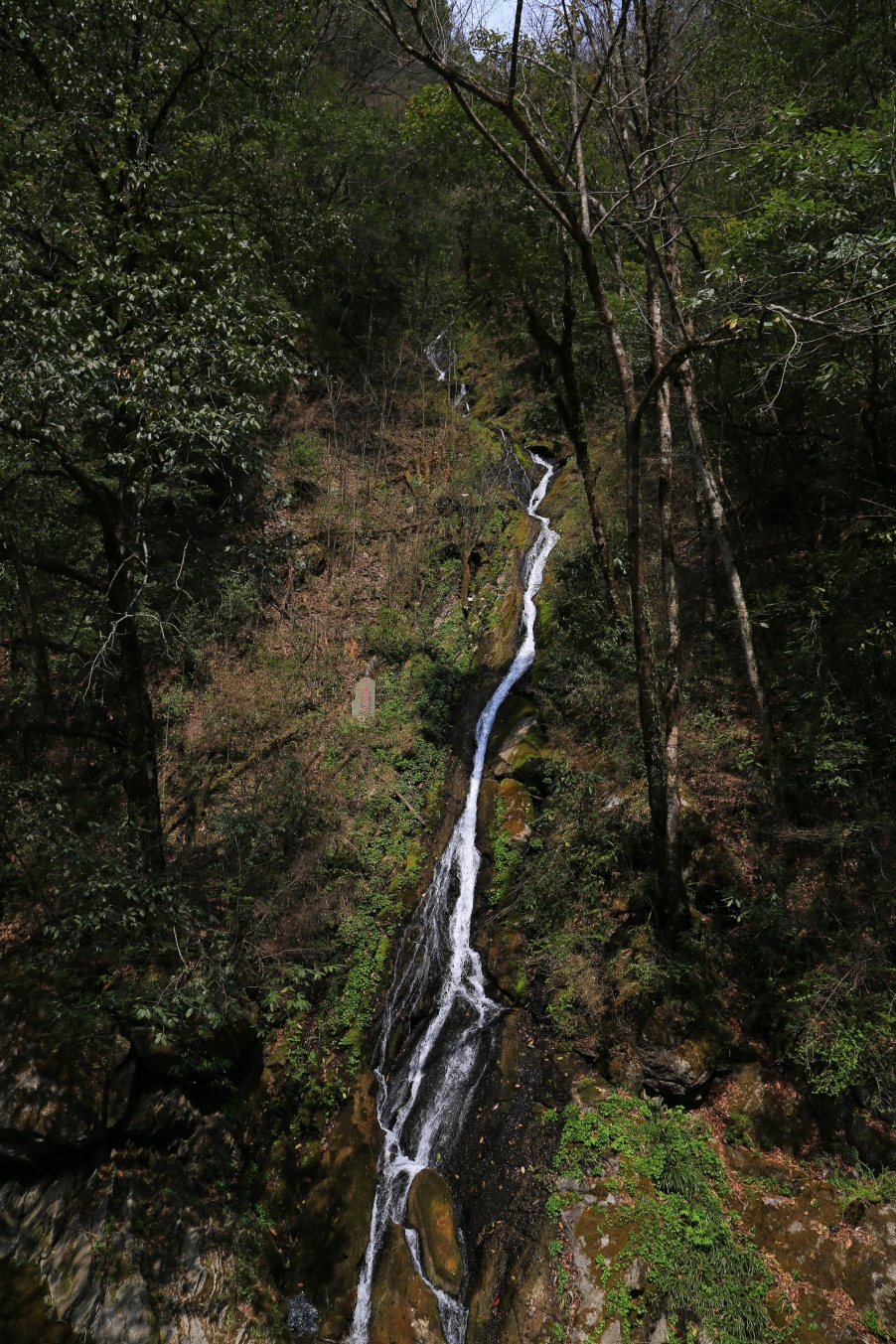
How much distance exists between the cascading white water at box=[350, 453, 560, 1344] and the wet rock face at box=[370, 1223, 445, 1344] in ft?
0.29

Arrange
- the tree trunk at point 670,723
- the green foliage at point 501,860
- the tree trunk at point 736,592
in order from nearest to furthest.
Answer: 1. the tree trunk at point 670,723
2. the tree trunk at point 736,592
3. the green foliage at point 501,860

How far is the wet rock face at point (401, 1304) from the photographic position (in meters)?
6.53

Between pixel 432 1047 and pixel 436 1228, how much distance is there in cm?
197

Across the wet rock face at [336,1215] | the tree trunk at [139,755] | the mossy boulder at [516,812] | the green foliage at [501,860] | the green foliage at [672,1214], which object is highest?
the tree trunk at [139,755]

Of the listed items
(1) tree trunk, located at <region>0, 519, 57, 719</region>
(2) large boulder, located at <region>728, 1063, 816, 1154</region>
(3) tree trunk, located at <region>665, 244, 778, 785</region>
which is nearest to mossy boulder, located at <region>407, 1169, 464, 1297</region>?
(2) large boulder, located at <region>728, 1063, 816, 1154</region>

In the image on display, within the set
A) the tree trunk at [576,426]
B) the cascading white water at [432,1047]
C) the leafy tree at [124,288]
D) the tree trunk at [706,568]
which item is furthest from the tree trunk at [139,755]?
the tree trunk at [706,568]

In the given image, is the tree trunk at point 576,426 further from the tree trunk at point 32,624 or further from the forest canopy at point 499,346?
the tree trunk at point 32,624

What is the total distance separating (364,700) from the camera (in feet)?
46.6

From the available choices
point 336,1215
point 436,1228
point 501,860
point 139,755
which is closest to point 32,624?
point 139,755

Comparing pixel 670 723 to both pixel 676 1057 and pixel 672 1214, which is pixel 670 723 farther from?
pixel 672 1214

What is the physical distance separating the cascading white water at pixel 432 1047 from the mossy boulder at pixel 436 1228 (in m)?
0.09

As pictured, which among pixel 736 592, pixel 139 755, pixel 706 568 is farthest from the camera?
pixel 706 568

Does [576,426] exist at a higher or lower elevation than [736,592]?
higher

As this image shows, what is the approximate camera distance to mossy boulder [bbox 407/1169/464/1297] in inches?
270
